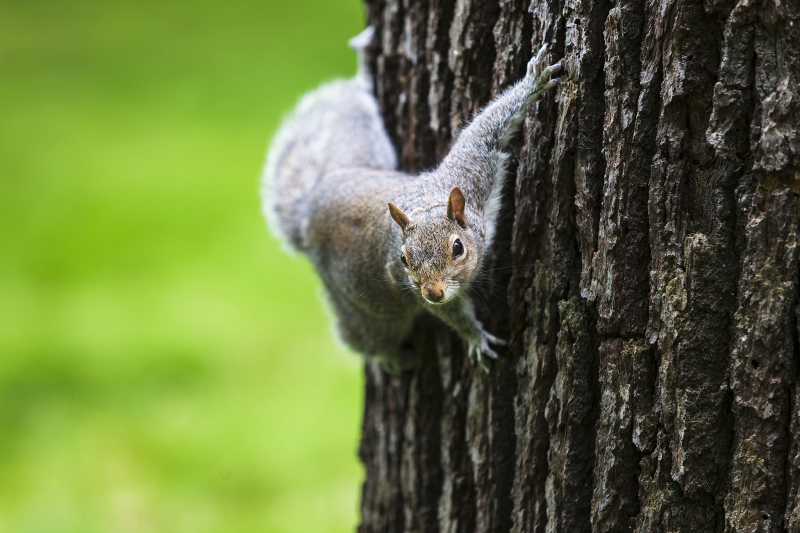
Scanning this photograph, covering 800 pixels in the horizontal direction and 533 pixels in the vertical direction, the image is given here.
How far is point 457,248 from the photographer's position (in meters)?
2.22

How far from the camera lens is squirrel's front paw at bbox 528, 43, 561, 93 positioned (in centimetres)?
188

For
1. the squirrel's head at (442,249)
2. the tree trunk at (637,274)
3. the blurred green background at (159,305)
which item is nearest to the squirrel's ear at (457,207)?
the squirrel's head at (442,249)

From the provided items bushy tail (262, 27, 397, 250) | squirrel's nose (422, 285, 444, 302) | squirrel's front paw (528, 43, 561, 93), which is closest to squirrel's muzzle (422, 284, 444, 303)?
squirrel's nose (422, 285, 444, 302)

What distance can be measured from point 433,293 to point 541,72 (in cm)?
67

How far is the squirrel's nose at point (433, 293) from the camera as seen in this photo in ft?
6.93

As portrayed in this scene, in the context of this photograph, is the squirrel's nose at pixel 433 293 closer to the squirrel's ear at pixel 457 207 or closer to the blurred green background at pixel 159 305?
the squirrel's ear at pixel 457 207

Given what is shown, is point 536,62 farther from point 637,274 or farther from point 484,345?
point 484,345

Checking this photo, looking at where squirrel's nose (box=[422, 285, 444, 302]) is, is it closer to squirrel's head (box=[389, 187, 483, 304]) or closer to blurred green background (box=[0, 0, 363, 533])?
squirrel's head (box=[389, 187, 483, 304])

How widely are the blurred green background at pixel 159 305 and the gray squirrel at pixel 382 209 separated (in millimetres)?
548

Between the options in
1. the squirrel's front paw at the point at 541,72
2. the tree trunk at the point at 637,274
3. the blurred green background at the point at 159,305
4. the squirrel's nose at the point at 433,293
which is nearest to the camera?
the tree trunk at the point at 637,274

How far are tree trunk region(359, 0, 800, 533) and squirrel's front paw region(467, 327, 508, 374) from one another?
0.11ft

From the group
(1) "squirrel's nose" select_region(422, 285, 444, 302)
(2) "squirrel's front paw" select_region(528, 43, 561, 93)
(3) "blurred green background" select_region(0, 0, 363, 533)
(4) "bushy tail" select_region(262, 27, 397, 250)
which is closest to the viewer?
(2) "squirrel's front paw" select_region(528, 43, 561, 93)

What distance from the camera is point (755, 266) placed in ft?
5.04

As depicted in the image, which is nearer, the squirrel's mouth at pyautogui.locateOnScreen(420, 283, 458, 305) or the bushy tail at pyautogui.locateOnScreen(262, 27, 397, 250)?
the squirrel's mouth at pyautogui.locateOnScreen(420, 283, 458, 305)
